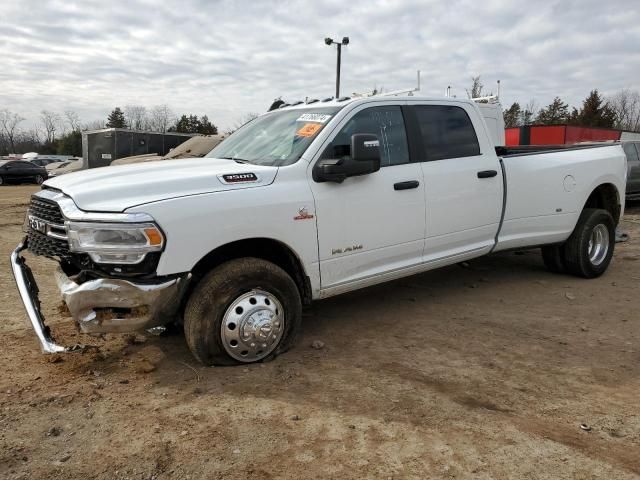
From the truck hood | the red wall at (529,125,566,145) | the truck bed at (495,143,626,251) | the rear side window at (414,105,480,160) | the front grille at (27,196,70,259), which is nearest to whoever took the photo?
the truck hood

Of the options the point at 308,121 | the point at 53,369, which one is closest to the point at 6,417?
the point at 53,369

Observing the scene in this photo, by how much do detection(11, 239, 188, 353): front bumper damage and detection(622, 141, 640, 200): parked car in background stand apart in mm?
12617

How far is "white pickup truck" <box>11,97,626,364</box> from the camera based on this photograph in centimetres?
332

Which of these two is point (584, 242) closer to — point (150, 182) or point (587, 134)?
point (150, 182)

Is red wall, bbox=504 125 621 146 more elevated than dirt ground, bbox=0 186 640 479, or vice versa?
red wall, bbox=504 125 621 146

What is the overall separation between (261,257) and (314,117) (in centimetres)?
123

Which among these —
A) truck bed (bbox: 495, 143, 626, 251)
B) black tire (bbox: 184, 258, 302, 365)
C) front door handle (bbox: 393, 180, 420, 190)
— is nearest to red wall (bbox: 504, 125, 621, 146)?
truck bed (bbox: 495, 143, 626, 251)

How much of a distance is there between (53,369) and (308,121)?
2.63 m

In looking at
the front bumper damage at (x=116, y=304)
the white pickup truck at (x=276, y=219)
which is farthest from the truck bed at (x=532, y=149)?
the front bumper damage at (x=116, y=304)

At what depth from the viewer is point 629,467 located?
2.67 meters

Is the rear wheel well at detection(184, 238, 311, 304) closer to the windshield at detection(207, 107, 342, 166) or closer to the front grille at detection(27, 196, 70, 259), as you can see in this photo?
the windshield at detection(207, 107, 342, 166)

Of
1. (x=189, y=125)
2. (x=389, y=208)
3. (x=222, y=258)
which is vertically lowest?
(x=222, y=258)

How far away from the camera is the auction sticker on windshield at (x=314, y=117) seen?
4.27 m

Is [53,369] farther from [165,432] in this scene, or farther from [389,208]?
[389,208]
